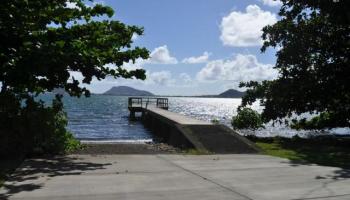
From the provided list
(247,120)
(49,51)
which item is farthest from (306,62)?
(49,51)

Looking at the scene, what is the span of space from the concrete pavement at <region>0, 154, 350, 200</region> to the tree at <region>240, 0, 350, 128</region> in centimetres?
1045

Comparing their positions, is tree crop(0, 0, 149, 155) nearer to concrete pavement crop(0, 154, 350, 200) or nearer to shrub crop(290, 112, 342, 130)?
concrete pavement crop(0, 154, 350, 200)

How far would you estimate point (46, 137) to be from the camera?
47.1 feet

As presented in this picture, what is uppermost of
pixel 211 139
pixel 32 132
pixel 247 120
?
pixel 247 120

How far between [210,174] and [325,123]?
22205 millimetres

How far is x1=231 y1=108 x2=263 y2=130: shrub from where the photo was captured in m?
35.1

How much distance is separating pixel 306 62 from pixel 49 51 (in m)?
14.9

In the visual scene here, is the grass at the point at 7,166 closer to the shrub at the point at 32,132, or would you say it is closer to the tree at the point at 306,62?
the shrub at the point at 32,132

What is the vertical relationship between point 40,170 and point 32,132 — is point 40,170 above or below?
below

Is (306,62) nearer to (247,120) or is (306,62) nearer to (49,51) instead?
(247,120)

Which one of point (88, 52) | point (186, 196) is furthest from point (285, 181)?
point (88, 52)

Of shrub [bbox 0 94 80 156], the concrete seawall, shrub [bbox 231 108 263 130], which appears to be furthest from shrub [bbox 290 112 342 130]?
shrub [bbox 0 94 80 156]

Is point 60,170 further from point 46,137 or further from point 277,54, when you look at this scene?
point 277,54

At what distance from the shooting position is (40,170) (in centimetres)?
1109
